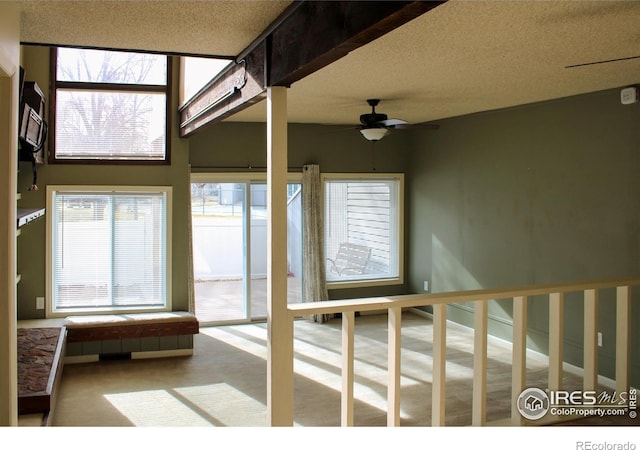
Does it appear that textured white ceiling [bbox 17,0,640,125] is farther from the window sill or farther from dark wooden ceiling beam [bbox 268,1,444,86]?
the window sill

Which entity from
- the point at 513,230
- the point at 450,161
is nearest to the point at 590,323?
the point at 513,230

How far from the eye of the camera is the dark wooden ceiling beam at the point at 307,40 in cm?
204

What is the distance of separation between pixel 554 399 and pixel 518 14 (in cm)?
206

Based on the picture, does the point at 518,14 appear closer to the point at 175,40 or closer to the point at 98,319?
the point at 175,40

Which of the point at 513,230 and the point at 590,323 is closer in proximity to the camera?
the point at 590,323

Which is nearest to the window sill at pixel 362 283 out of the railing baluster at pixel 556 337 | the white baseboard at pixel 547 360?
the white baseboard at pixel 547 360

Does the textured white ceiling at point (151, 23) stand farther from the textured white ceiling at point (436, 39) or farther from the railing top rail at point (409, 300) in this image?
the railing top rail at point (409, 300)

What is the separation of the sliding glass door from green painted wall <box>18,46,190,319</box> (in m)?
0.71

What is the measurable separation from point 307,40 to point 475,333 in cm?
169

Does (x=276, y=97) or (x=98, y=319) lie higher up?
(x=276, y=97)

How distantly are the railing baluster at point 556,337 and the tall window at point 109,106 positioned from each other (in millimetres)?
4674

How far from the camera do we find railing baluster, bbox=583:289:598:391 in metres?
3.44

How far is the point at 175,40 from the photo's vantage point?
324cm

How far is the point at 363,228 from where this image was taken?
27.7 ft
